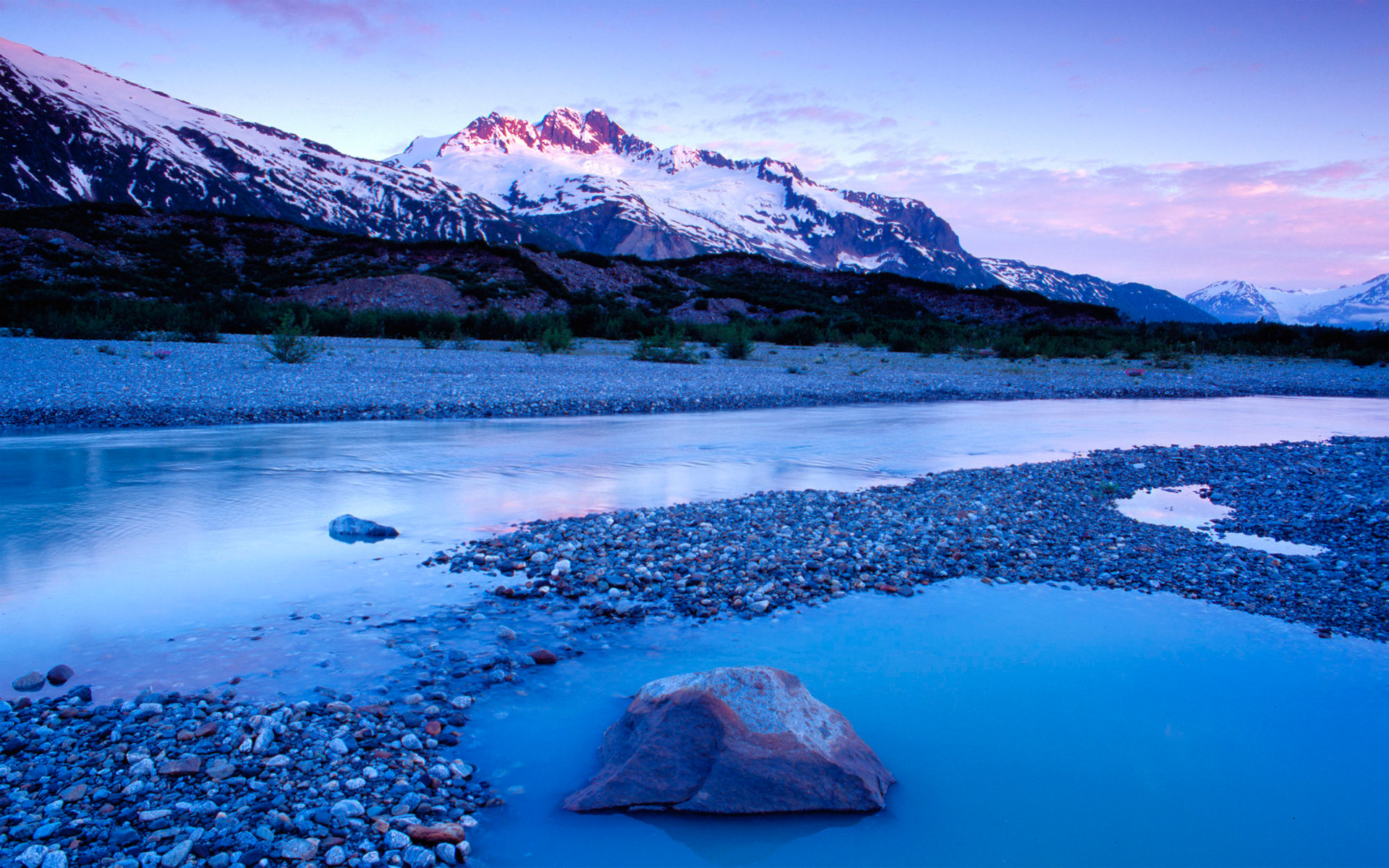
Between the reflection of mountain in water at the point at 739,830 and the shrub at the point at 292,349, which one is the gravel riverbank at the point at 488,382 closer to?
→ the shrub at the point at 292,349

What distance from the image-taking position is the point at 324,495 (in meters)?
7.14

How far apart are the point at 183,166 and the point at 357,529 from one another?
176921 millimetres

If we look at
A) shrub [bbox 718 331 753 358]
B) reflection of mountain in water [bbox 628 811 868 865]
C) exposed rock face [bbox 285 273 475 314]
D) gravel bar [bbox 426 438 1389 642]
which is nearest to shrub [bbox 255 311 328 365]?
shrub [bbox 718 331 753 358]

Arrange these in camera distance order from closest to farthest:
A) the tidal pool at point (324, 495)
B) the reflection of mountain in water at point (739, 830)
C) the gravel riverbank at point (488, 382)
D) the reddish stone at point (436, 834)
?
the reddish stone at point (436, 834)
the reflection of mountain in water at point (739, 830)
the tidal pool at point (324, 495)
the gravel riverbank at point (488, 382)

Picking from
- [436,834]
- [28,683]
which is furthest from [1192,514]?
[28,683]

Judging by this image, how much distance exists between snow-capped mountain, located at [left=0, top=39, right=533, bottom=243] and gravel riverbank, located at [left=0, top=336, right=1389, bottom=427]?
119255 mm

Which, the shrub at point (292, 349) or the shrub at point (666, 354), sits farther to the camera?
the shrub at point (666, 354)

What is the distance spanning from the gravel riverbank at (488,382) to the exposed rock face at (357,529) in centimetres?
646

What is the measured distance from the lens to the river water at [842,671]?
2.71m

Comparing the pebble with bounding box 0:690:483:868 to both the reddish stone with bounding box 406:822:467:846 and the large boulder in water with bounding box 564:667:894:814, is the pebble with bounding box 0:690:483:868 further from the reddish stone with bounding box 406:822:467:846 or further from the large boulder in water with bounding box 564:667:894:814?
the large boulder in water with bounding box 564:667:894:814

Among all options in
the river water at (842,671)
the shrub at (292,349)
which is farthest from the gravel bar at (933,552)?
the shrub at (292,349)

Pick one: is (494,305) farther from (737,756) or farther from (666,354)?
(737,756)

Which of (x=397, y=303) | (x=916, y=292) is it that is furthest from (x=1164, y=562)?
(x=916, y=292)

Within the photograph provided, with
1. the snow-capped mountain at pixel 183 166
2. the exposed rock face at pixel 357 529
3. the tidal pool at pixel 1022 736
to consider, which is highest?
the snow-capped mountain at pixel 183 166
